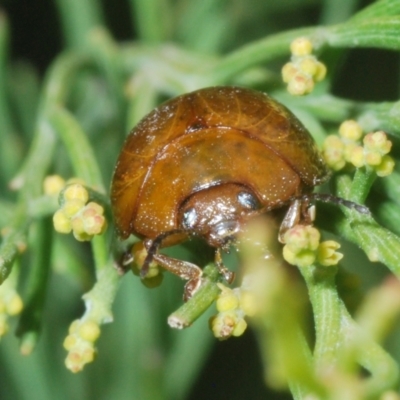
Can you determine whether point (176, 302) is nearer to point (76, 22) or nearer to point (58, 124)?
point (58, 124)

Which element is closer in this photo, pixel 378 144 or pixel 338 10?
pixel 378 144

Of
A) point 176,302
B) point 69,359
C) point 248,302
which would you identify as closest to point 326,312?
point 248,302

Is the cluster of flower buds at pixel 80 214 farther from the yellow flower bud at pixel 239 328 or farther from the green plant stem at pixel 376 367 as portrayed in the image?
the green plant stem at pixel 376 367

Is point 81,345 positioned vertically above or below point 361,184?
below

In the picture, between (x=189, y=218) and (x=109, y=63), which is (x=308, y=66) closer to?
(x=189, y=218)

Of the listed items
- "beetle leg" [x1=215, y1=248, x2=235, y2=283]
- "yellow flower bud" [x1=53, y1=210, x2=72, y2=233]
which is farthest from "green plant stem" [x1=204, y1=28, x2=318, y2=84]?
"yellow flower bud" [x1=53, y1=210, x2=72, y2=233]

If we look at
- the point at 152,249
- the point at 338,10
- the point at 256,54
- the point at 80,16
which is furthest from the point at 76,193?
the point at 338,10

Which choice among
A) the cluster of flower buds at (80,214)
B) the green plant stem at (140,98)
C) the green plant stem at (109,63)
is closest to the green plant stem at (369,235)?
the cluster of flower buds at (80,214)
